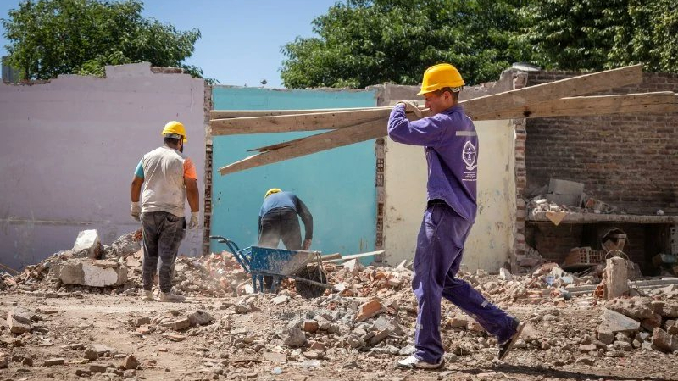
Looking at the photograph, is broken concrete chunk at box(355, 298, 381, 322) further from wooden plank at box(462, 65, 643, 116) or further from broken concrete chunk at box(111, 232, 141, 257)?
broken concrete chunk at box(111, 232, 141, 257)

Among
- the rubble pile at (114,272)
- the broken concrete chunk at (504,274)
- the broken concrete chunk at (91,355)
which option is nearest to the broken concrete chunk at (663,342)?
the broken concrete chunk at (91,355)

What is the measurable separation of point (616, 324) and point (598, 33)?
43.0ft

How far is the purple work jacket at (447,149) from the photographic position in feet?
17.6

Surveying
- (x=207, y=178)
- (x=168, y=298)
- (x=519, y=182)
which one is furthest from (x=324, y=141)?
(x=519, y=182)

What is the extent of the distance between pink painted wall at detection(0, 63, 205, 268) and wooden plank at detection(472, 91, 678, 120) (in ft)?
30.2

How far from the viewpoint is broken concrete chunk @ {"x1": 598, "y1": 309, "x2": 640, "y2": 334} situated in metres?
6.66

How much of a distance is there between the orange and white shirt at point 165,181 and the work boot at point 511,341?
403 cm

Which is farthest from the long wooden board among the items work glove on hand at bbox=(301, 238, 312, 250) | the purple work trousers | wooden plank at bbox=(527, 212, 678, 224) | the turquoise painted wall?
the turquoise painted wall

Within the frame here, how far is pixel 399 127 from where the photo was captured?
17.7 ft

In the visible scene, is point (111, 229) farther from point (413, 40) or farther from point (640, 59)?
point (413, 40)

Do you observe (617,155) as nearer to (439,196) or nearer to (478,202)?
(478,202)

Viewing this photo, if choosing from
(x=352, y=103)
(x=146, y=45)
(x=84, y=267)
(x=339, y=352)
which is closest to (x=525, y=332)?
(x=339, y=352)

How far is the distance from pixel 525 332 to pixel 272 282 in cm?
403

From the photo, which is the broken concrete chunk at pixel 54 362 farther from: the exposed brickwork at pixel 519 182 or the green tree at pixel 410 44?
the green tree at pixel 410 44
